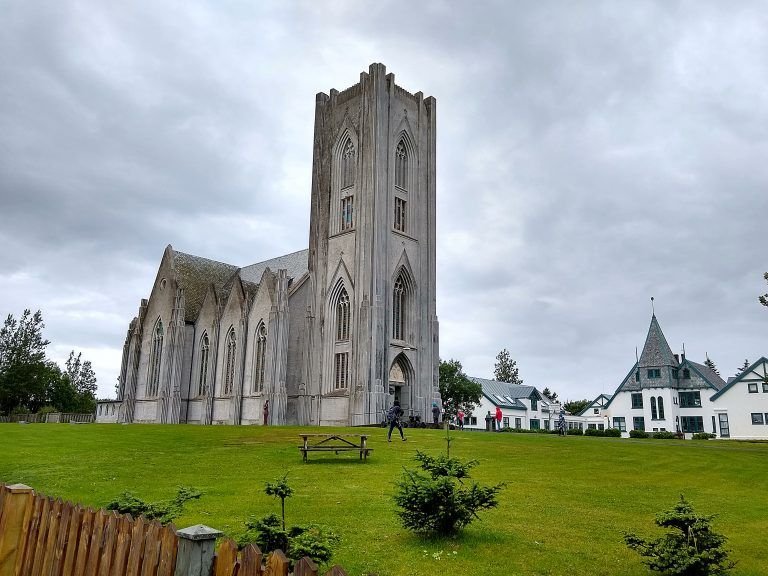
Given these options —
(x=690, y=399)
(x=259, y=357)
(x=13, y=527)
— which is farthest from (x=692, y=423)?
(x=13, y=527)

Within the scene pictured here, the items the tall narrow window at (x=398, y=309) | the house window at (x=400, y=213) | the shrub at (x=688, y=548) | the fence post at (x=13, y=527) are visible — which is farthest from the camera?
the house window at (x=400, y=213)

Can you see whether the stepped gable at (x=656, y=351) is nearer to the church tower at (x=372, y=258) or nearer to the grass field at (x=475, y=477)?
the church tower at (x=372, y=258)

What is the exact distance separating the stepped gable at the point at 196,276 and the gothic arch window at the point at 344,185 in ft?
62.6

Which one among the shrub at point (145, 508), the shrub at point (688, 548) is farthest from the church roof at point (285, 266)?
the shrub at point (688, 548)

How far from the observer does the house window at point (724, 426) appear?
6806cm

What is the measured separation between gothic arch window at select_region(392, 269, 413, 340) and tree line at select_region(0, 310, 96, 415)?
57.3 m

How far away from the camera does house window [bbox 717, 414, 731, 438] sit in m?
68.1

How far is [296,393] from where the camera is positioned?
5234cm

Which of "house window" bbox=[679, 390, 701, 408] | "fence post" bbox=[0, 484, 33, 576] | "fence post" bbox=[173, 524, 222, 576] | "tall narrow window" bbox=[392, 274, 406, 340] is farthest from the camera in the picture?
"house window" bbox=[679, 390, 701, 408]

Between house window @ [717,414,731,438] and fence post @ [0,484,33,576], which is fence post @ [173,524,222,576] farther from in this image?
house window @ [717,414,731,438]

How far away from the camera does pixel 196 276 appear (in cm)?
7062

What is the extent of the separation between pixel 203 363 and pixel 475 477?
5079 centimetres

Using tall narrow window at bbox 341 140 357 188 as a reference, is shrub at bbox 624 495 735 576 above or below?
below

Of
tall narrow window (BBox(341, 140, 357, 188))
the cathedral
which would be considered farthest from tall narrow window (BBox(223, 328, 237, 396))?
tall narrow window (BBox(341, 140, 357, 188))
